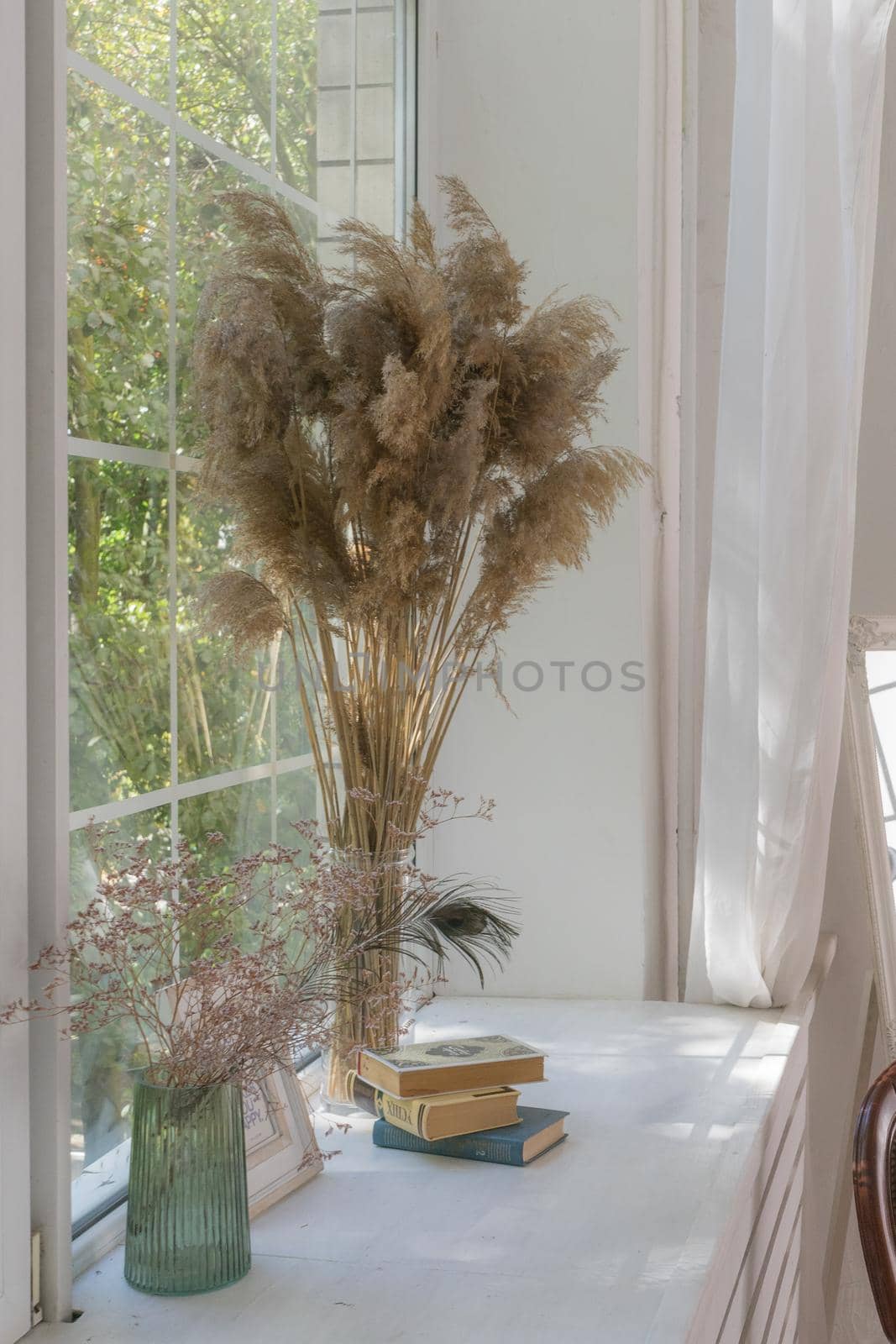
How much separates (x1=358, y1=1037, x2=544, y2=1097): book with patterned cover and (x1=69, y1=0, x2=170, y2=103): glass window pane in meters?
1.14

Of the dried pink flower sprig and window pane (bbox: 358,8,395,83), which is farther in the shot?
window pane (bbox: 358,8,395,83)

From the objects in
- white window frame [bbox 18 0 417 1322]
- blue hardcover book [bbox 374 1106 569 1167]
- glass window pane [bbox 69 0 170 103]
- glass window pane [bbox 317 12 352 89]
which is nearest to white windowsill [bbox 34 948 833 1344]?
blue hardcover book [bbox 374 1106 569 1167]

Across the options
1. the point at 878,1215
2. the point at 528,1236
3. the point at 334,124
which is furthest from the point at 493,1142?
the point at 334,124

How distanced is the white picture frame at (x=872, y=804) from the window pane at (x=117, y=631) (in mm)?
1252

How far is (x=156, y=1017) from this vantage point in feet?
3.99

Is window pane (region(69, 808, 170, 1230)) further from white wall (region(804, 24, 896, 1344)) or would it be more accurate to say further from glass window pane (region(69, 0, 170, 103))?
white wall (region(804, 24, 896, 1344))

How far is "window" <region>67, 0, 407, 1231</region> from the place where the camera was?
52.9 inches

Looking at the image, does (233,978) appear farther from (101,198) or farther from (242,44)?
(242,44)

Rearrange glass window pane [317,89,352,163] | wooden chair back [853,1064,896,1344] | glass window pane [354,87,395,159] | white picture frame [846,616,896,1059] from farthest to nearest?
white picture frame [846,616,896,1059], glass window pane [354,87,395,159], glass window pane [317,89,352,163], wooden chair back [853,1064,896,1344]

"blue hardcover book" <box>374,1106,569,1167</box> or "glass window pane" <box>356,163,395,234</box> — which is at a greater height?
"glass window pane" <box>356,163,395,234</box>

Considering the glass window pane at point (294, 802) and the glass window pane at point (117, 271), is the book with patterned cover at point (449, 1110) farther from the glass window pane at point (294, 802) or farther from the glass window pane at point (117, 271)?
the glass window pane at point (117, 271)

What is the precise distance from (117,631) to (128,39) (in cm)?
64

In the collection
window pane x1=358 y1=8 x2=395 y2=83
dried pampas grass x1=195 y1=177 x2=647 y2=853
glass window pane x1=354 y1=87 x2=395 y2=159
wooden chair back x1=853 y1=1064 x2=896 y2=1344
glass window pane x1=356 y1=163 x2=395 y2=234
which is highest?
window pane x1=358 y1=8 x2=395 y2=83

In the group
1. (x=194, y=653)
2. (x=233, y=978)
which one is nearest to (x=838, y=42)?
(x=194, y=653)
